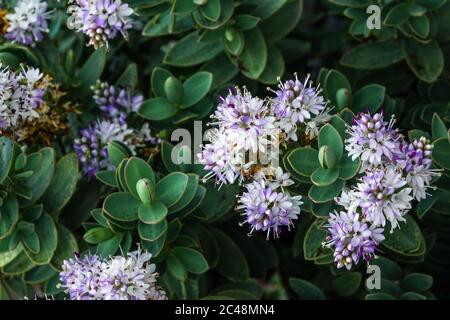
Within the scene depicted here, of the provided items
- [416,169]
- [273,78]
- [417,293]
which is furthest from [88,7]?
[417,293]

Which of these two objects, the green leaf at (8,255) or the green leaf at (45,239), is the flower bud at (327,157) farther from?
the green leaf at (8,255)

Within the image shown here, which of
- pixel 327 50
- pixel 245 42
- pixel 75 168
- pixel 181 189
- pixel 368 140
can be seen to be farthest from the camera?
pixel 327 50

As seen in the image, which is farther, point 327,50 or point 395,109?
point 327,50

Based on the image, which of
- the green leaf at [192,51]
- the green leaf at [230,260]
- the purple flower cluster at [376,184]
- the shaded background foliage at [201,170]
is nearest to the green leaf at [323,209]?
the shaded background foliage at [201,170]

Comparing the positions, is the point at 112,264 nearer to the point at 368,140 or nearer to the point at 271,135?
the point at 271,135

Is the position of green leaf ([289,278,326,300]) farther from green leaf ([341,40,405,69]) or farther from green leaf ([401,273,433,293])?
green leaf ([341,40,405,69])

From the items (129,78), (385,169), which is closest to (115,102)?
(129,78)

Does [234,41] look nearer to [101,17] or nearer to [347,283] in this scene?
[101,17]
